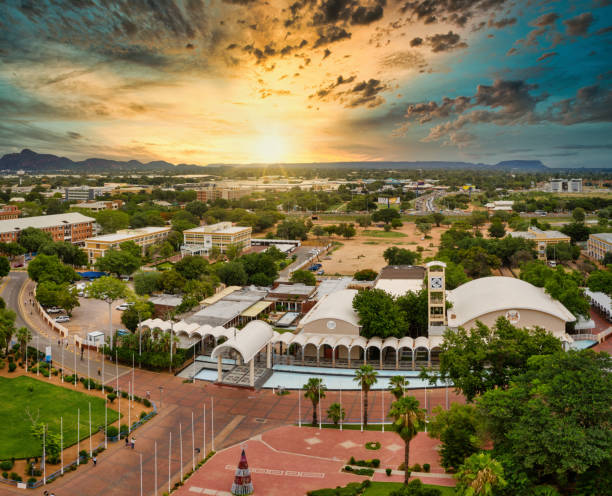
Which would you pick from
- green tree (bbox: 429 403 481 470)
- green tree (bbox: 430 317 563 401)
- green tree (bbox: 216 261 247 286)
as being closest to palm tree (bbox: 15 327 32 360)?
green tree (bbox: 216 261 247 286)

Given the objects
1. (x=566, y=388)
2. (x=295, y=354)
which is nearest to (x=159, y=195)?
(x=295, y=354)

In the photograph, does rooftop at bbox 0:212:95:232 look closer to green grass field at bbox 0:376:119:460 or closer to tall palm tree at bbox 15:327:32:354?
tall palm tree at bbox 15:327:32:354

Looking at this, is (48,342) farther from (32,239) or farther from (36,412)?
(32,239)

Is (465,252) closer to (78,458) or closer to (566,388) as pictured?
(566,388)

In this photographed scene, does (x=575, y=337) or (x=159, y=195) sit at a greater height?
(x=159, y=195)

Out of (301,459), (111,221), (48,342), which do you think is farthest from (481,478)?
(111,221)

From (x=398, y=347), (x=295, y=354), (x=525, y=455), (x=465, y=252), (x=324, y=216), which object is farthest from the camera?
(x=324, y=216)
